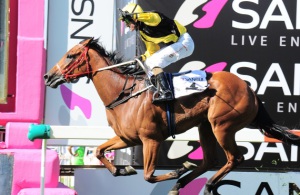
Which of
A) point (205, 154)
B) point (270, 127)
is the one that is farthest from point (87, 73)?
point (270, 127)

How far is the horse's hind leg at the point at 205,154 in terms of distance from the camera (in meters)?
6.42

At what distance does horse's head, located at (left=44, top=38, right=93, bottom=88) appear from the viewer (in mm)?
6230

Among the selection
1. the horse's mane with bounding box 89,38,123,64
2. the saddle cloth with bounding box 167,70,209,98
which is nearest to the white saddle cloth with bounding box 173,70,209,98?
the saddle cloth with bounding box 167,70,209,98

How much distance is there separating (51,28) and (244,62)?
8.34 ft

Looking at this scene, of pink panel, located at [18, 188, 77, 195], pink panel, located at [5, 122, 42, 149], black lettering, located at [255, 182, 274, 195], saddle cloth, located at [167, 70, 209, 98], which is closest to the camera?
saddle cloth, located at [167, 70, 209, 98]

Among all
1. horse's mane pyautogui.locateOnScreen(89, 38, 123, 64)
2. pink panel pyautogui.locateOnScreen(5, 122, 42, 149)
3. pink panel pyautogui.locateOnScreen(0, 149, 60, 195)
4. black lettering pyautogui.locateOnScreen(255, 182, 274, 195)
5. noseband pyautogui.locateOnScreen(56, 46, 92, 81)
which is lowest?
black lettering pyautogui.locateOnScreen(255, 182, 274, 195)

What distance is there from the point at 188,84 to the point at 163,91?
26 cm

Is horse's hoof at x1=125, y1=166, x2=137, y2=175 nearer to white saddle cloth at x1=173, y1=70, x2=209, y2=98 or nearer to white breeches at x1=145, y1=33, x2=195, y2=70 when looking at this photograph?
white saddle cloth at x1=173, y1=70, x2=209, y2=98

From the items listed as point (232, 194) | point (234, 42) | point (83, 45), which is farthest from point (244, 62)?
point (83, 45)

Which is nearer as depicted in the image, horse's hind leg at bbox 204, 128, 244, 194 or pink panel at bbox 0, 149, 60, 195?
horse's hind leg at bbox 204, 128, 244, 194

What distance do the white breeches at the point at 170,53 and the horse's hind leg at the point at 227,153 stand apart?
2.54 feet

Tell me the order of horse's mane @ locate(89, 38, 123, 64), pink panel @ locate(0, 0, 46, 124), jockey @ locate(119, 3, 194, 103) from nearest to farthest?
jockey @ locate(119, 3, 194, 103) < horse's mane @ locate(89, 38, 123, 64) < pink panel @ locate(0, 0, 46, 124)

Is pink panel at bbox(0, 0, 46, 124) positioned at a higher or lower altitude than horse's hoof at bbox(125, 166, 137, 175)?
higher

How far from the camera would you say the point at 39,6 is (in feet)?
23.1
